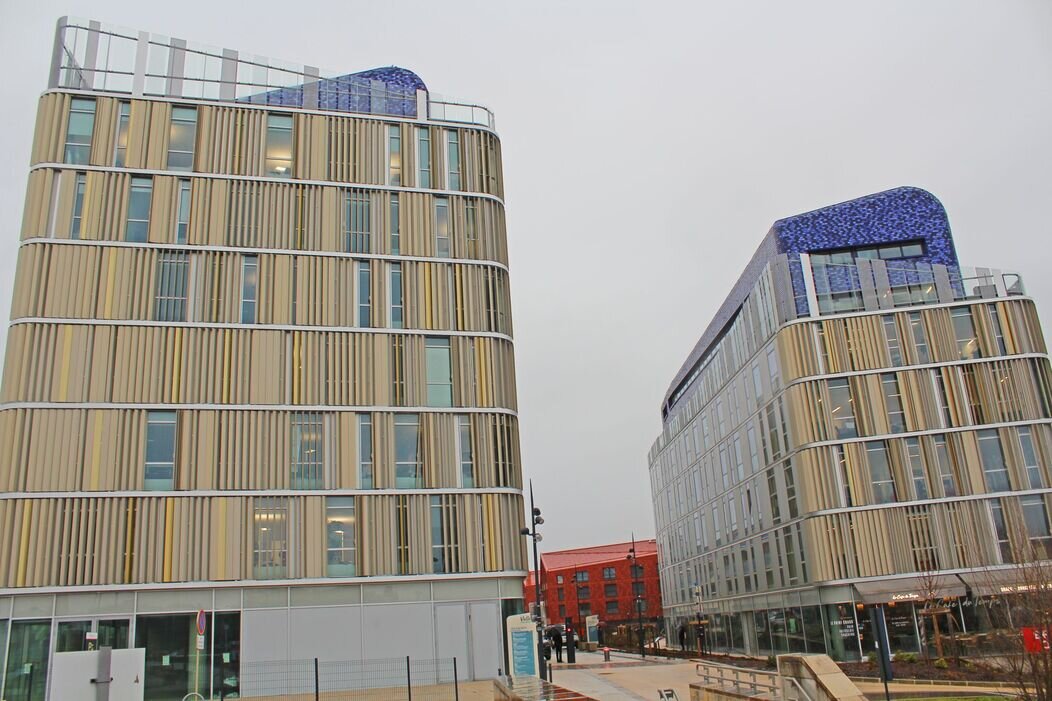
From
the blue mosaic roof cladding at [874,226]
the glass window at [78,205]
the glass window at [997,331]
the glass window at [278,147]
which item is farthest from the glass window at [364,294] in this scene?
the glass window at [997,331]

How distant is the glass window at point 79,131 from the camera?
3523 centimetres

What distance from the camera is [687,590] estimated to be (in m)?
72.5

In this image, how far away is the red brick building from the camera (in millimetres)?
117688

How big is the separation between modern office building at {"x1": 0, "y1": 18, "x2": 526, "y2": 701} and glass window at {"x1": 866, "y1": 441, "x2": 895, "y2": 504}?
18.9m

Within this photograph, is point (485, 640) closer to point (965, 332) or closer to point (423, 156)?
point (423, 156)

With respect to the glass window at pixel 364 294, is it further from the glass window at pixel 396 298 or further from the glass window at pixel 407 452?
the glass window at pixel 407 452

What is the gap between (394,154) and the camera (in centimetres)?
3853

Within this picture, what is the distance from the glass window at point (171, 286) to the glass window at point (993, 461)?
3678cm

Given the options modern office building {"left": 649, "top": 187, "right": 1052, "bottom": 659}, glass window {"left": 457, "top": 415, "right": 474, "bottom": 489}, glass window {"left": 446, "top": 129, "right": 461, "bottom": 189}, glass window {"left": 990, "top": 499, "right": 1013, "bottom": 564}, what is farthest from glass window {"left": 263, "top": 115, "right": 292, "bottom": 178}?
glass window {"left": 990, "top": 499, "right": 1013, "bottom": 564}

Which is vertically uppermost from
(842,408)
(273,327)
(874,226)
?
(874,226)

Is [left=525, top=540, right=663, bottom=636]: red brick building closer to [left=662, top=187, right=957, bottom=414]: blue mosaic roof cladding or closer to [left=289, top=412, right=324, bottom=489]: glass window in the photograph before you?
[left=662, top=187, right=957, bottom=414]: blue mosaic roof cladding

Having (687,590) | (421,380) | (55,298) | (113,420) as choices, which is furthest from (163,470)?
(687,590)

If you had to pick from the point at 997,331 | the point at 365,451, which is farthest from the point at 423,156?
the point at 997,331

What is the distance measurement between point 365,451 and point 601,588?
301ft
